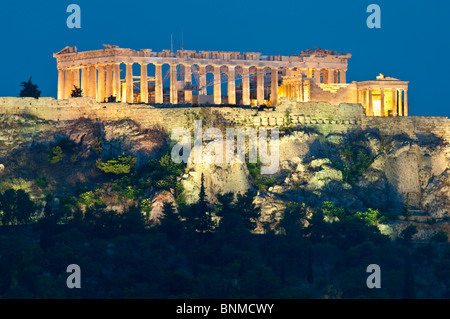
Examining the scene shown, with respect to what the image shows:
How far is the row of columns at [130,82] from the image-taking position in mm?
140000

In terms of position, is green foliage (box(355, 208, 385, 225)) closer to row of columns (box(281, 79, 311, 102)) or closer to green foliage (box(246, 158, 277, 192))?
green foliage (box(246, 158, 277, 192))

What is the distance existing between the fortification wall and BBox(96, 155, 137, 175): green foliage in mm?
5522

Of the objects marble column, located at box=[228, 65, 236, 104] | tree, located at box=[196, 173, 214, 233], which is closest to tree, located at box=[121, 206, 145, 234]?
tree, located at box=[196, 173, 214, 233]

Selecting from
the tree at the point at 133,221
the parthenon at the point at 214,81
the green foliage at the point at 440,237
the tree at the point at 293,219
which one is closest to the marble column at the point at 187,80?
the parthenon at the point at 214,81

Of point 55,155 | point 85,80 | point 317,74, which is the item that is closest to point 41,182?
point 55,155

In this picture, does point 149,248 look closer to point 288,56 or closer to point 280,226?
point 280,226

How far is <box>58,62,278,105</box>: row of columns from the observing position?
140000 mm

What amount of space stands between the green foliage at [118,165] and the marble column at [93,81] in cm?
1468

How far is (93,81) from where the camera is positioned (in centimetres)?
14112

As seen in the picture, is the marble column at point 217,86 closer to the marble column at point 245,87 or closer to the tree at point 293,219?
the marble column at point 245,87

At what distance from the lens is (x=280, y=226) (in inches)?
4781
